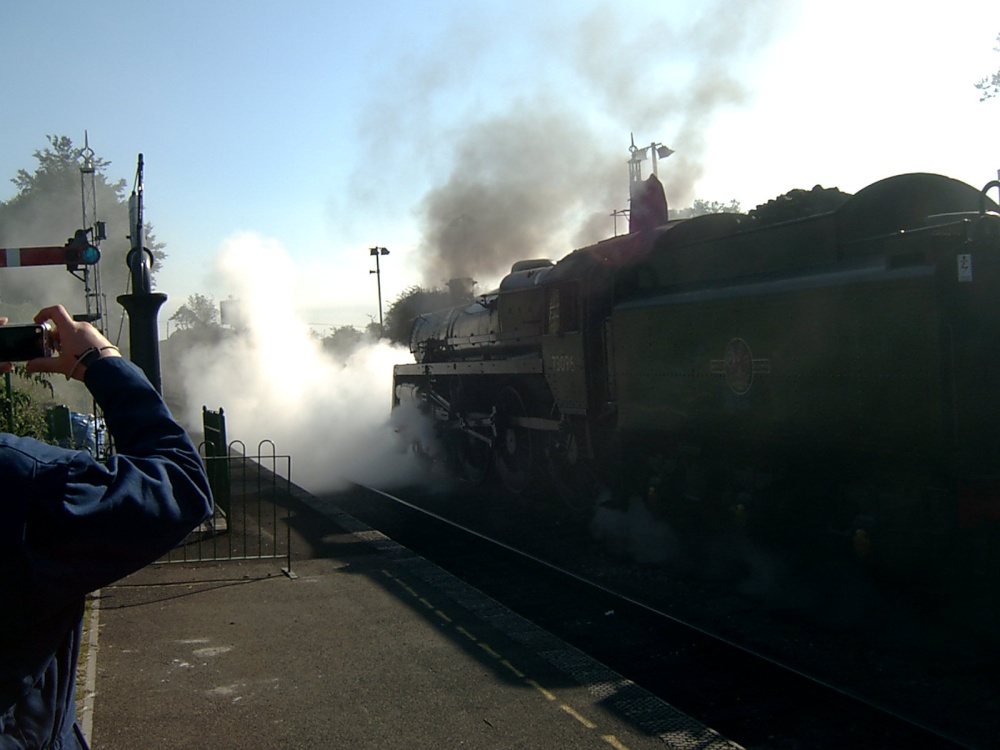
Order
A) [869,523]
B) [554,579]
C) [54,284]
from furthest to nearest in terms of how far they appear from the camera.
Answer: [54,284], [554,579], [869,523]

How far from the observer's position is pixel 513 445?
40.8 ft

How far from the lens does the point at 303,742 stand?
4.15 meters

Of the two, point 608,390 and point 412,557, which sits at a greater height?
point 608,390

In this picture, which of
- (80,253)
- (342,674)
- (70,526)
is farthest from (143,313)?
(70,526)

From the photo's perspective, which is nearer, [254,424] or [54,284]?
[254,424]

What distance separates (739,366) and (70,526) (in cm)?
644

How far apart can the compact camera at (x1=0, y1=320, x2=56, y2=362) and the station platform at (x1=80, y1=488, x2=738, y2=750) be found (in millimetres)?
3086

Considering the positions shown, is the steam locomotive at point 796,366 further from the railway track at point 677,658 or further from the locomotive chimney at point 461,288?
the locomotive chimney at point 461,288

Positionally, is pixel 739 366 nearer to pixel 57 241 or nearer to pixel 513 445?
pixel 513 445

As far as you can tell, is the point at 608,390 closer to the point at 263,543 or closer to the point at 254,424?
the point at 263,543

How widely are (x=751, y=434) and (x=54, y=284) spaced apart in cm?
3693

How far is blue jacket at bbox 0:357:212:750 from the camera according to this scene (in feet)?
4.37

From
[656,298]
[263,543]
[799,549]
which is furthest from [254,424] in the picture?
[799,549]

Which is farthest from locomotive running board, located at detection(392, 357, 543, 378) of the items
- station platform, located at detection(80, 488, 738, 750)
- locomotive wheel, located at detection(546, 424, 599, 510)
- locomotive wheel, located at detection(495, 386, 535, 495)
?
station platform, located at detection(80, 488, 738, 750)
